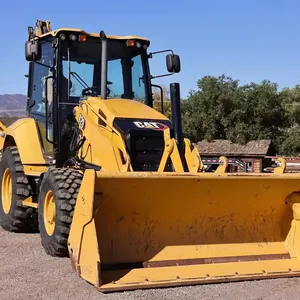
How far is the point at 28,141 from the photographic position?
8016 mm

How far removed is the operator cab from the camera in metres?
7.29

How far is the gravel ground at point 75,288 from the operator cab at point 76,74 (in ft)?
6.11

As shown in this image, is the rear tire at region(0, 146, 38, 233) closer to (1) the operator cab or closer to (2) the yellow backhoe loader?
(2) the yellow backhoe loader

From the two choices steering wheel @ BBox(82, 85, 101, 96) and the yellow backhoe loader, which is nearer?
the yellow backhoe loader

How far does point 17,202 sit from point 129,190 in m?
2.92

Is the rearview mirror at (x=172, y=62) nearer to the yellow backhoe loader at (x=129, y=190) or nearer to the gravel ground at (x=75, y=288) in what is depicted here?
the yellow backhoe loader at (x=129, y=190)

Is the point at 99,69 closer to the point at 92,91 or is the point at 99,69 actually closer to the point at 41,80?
the point at 92,91

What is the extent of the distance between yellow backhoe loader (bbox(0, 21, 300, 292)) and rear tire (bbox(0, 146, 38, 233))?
0.02m

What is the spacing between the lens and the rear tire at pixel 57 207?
5.93 m

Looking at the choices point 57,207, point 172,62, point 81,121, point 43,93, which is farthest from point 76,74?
point 57,207

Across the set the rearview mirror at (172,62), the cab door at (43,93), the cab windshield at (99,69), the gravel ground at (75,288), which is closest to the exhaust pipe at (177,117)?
the rearview mirror at (172,62)

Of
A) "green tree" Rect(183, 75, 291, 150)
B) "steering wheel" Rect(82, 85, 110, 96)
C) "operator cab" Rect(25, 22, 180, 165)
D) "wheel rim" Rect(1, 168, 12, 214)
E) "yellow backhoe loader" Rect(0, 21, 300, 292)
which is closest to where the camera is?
"yellow backhoe loader" Rect(0, 21, 300, 292)

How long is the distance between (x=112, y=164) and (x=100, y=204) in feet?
3.68

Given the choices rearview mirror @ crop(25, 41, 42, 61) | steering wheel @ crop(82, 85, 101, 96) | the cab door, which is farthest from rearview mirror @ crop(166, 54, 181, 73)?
rearview mirror @ crop(25, 41, 42, 61)
